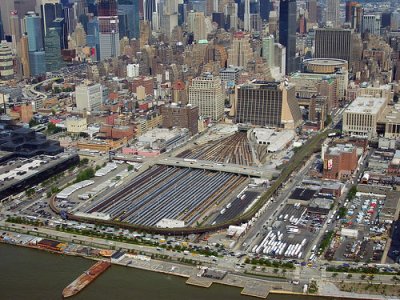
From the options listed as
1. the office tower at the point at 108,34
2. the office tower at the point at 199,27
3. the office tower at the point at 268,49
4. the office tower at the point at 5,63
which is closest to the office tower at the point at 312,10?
the office tower at the point at 199,27

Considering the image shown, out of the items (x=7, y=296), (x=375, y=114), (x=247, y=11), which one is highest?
(x=247, y=11)

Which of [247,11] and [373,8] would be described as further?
[373,8]

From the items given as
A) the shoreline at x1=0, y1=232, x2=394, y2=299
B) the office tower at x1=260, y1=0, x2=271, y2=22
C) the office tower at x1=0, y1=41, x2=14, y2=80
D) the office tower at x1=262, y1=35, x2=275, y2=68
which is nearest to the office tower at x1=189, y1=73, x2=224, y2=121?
the office tower at x1=262, y1=35, x2=275, y2=68

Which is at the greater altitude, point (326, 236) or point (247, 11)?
point (247, 11)

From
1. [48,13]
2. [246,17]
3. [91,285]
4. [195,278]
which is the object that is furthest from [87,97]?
[246,17]

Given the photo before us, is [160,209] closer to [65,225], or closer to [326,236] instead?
[65,225]

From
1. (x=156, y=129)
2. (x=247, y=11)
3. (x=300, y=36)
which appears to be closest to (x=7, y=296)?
(x=156, y=129)

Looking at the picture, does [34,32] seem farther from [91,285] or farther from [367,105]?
[91,285]

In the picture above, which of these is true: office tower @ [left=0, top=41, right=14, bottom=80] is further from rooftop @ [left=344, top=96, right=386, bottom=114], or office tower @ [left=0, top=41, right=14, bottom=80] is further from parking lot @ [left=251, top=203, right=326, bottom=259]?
parking lot @ [left=251, top=203, right=326, bottom=259]

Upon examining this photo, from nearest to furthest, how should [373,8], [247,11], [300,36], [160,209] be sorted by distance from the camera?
[160,209]
[300,36]
[247,11]
[373,8]

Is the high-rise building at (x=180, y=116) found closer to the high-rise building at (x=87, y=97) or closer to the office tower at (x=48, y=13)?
the high-rise building at (x=87, y=97)
